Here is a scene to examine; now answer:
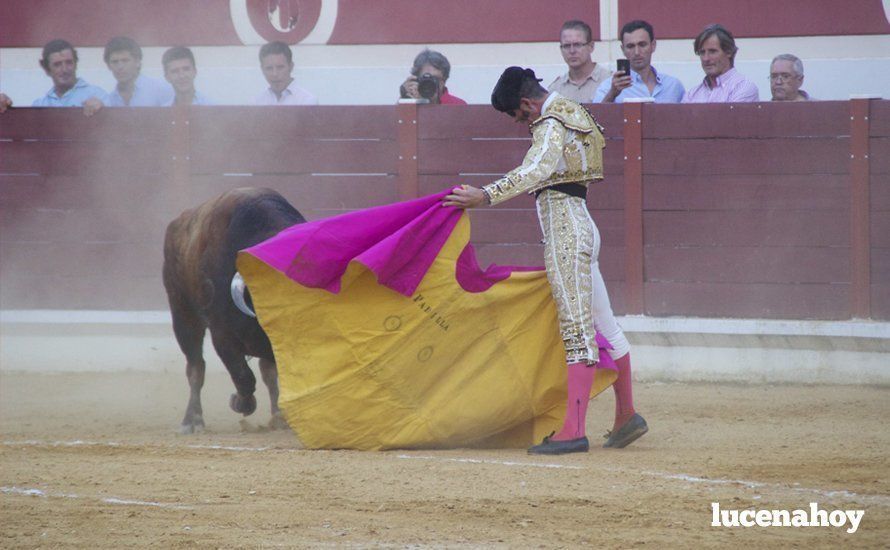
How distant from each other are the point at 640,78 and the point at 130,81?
9.80 ft

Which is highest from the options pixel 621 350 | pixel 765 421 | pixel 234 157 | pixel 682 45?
pixel 682 45

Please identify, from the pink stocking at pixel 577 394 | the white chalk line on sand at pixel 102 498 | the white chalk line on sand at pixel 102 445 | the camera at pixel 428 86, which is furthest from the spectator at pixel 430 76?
the white chalk line on sand at pixel 102 498

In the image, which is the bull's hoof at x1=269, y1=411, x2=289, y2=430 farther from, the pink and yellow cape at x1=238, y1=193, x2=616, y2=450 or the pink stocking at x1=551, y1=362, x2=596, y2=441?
the pink stocking at x1=551, y1=362, x2=596, y2=441

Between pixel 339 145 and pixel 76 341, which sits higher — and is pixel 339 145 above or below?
above

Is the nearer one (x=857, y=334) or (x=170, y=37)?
(x=857, y=334)

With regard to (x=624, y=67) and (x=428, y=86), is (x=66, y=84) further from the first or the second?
(x=624, y=67)

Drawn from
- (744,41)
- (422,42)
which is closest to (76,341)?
(422,42)

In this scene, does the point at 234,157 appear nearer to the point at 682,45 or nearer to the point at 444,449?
the point at 682,45

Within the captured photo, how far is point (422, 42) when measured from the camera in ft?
28.4

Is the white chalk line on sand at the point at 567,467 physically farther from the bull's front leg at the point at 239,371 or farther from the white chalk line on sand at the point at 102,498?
the white chalk line on sand at the point at 102,498

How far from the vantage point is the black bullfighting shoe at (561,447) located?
15.6 feet

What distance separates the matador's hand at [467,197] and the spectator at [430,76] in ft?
8.74

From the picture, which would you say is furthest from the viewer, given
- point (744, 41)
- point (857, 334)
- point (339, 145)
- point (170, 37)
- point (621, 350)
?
point (170, 37)

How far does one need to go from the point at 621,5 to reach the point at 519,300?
12.4 ft
